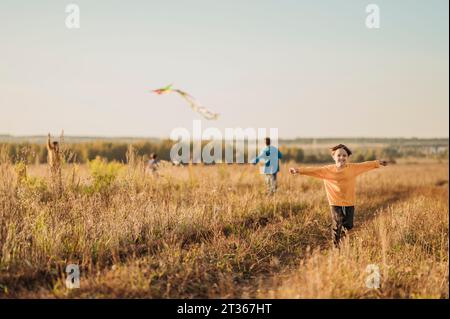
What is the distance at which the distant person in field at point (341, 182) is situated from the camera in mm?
6496

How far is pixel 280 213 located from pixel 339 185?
9.03 ft

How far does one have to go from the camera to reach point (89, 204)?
7.23 metres

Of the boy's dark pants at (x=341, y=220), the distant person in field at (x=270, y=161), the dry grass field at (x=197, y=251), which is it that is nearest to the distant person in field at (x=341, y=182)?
the boy's dark pants at (x=341, y=220)

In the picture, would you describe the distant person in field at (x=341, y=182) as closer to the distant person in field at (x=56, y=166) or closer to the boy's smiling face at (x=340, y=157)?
the boy's smiling face at (x=340, y=157)

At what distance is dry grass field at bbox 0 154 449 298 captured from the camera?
15.3 feet

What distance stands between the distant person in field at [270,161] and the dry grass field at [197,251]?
367cm

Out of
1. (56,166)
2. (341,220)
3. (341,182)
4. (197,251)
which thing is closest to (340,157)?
(341,182)

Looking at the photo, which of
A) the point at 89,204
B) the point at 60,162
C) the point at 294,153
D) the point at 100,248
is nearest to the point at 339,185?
the point at 100,248

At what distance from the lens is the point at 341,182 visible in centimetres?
652

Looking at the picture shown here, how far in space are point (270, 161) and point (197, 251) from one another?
763 cm

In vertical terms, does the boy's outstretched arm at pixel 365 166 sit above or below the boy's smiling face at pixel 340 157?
below

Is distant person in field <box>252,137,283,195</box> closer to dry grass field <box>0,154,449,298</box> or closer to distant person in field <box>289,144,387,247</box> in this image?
dry grass field <box>0,154,449,298</box>

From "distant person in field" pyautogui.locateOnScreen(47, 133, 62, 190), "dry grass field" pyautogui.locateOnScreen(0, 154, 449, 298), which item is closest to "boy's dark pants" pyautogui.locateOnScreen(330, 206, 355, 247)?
"dry grass field" pyautogui.locateOnScreen(0, 154, 449, 298)

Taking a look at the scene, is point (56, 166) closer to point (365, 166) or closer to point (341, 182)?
point (341, 182)
